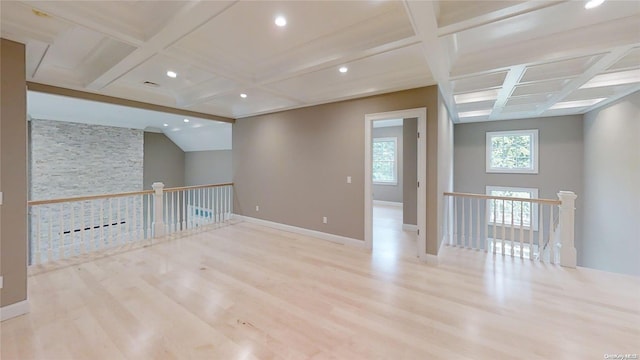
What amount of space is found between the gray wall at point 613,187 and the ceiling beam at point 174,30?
5.83 m

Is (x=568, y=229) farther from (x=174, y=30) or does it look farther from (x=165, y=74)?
(x=165, y=74)

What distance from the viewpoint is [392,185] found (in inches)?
336

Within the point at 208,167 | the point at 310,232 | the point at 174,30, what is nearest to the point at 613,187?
the point at 310,232

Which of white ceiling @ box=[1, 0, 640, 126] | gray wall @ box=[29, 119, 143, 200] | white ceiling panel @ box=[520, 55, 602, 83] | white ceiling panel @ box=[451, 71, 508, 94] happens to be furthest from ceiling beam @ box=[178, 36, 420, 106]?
gray wall @ box=[29, 119, 143, 200]

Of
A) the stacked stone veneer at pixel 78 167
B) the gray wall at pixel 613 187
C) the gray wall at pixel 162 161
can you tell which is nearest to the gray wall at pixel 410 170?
the gray wall at pixel 613 187

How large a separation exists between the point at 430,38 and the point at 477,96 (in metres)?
2.83

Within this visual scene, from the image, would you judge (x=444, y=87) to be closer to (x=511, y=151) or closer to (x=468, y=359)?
(x=468, y=359)

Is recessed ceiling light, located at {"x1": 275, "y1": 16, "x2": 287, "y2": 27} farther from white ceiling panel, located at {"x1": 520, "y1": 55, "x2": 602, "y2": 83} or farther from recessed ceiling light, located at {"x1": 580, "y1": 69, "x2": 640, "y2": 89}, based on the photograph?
recessed ceiling light, located at {"x1": 580, "y1": 69, "x2": 640, "y2": 89}

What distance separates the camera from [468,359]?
1817 mm

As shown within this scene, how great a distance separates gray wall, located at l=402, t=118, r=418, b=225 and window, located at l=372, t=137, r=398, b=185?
9.31 feet

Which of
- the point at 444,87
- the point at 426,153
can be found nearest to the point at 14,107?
the point at 426,153

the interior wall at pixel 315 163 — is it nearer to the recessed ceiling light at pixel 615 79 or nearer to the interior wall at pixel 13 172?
the recessed ceiling light at pixel 615 79

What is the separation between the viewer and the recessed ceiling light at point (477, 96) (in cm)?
438

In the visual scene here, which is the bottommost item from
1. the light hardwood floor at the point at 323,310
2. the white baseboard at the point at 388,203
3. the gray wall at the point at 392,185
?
the light hardwood floor at the point at 323,310
